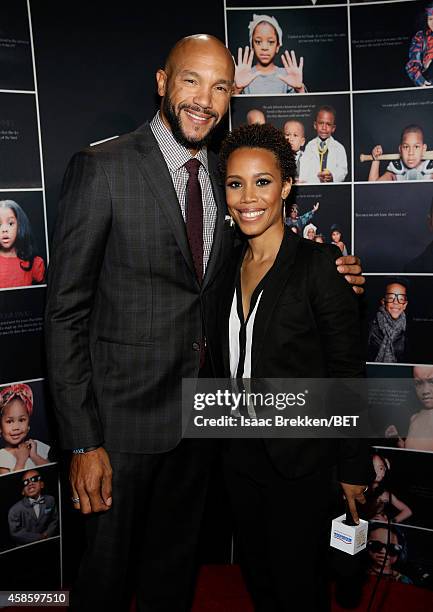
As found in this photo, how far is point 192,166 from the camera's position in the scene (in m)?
2.06

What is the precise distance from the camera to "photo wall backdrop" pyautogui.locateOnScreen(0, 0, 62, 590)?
2443 millimetres

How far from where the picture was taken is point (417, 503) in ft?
9.23

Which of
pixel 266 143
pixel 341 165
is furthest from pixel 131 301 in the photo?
pixel 341 165

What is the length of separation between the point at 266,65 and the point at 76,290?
1.52 meters

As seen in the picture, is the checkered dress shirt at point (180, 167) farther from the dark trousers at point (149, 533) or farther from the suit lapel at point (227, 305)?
the dark trousers at point (149, 533)

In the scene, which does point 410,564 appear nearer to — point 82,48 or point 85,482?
point 85,482

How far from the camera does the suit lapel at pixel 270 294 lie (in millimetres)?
1864

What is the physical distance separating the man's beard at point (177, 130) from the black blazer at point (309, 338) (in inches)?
20.0

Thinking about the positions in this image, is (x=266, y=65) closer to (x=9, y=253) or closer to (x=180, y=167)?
(x=180, y=167)

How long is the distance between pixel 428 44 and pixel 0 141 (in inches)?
75.8

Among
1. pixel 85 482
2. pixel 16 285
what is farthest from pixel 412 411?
pixel 16 285

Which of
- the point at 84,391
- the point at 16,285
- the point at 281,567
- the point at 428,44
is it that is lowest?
the point at 281,567

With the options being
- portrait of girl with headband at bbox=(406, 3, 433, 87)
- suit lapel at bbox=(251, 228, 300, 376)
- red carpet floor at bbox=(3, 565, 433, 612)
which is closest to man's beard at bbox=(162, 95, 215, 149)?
suit lapel at bbox=(251, 228, 300, 376)

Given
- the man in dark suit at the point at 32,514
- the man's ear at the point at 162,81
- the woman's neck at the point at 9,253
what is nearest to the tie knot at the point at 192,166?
the man's ear at the point at 162,81
